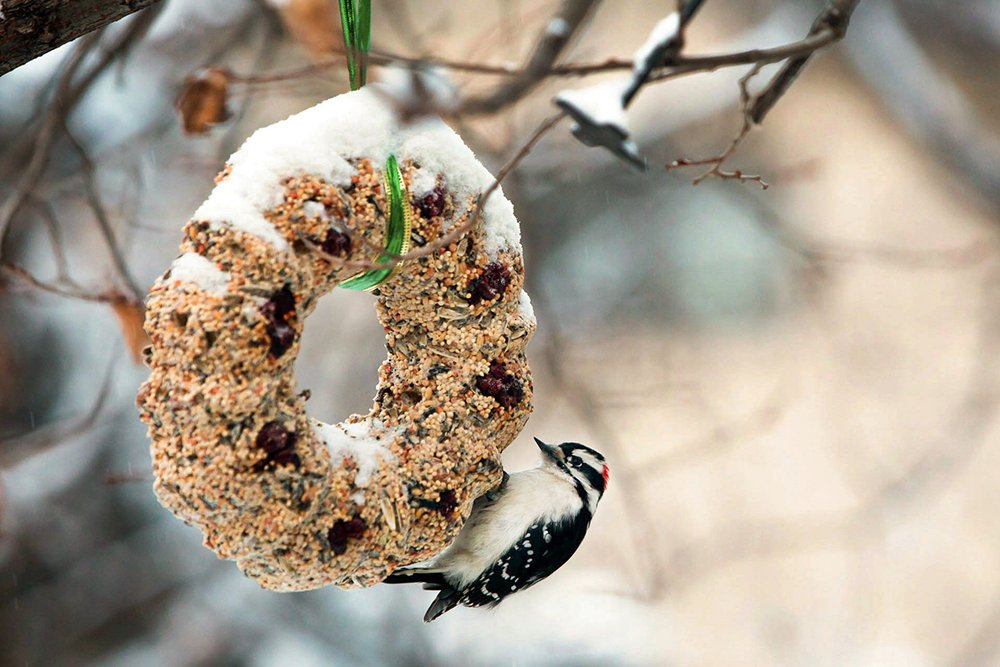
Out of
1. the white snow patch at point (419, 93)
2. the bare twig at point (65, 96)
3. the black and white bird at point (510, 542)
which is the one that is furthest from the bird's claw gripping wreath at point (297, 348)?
the bare twig at point (65, 96)

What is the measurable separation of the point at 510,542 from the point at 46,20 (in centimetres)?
109

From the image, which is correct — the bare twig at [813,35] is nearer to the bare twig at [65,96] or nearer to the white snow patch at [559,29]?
the white snow patch at [559,29]

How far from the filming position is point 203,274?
113 centimetres

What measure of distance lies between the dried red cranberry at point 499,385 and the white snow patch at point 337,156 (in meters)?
0.18

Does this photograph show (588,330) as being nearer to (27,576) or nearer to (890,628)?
(890,628)

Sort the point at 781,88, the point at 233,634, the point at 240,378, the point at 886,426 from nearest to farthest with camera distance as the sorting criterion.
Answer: the point at 240,378 → the point at 781,88 → the point at 233,634 → the point at 886,426

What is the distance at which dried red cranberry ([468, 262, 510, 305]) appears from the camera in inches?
53.4

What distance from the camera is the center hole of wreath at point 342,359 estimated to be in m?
3.88

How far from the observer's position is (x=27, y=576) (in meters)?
3.77

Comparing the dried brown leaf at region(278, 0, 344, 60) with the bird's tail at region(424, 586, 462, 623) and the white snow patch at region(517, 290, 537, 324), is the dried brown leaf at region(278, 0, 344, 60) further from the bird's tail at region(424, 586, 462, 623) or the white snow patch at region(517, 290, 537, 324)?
the bird's tail at region(424, 586, 462, 623)

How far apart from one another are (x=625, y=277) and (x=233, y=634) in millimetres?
2343

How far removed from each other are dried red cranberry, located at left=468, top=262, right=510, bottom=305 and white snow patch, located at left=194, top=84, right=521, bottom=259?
0.08ft

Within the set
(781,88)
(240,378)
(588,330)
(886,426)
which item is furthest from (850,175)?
(240,378)

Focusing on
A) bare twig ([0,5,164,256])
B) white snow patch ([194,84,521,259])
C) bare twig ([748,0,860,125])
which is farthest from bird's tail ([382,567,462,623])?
bare twig ([0,5,164,256])
